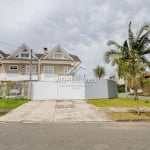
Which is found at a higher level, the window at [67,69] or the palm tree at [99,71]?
the palm tree at [99,71]

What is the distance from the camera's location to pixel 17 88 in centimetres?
2653

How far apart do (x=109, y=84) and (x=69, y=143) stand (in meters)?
21.6

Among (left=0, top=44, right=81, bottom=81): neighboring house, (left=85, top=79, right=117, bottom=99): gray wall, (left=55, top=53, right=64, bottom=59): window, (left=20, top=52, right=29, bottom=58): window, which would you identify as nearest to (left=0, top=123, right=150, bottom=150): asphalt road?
(left=85, top=79, right=117, bottom=99): gray wall

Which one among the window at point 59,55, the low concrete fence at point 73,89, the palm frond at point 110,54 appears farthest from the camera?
the window at point 59,55

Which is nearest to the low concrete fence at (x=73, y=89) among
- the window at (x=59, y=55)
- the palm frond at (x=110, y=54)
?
the palm frond at (x=110, y=54)

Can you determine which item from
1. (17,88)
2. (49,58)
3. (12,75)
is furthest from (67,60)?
(17,88)

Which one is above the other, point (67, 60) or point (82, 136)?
point (67, 60)

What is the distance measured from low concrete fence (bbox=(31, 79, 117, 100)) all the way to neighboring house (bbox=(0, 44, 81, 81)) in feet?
27.0

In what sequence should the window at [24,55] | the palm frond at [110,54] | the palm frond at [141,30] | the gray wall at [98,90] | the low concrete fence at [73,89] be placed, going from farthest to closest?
the window at [24,55] < the gray wall at [98,90] < the low concrete fence at [73,89] < the palm frond at [110,54] < the palm frond at [141,30]

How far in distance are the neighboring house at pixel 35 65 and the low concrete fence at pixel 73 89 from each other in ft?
27.0

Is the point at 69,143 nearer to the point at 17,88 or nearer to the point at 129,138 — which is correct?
the point at 129,138

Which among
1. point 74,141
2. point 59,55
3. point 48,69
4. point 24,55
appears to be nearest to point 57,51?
point 59,55

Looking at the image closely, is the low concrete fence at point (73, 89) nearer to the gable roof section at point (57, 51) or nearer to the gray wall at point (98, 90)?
the gray wall at point (98, 90)

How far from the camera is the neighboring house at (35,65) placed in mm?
35062
